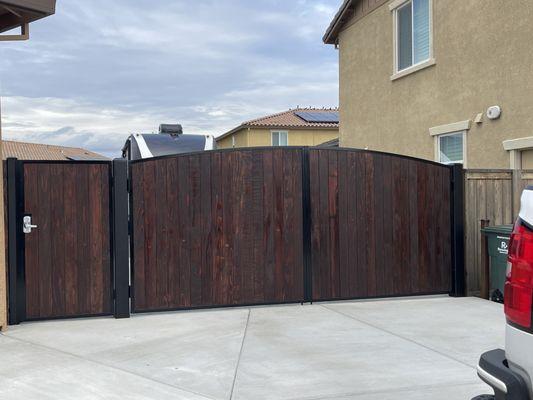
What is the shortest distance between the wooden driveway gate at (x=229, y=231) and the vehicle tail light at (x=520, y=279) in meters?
4.90

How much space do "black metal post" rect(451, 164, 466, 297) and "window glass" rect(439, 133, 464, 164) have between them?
9.96 feet

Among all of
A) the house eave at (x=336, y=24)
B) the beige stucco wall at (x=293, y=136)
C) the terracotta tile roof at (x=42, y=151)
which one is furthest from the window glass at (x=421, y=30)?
the terracotta tile roof at (x=42, y=151)

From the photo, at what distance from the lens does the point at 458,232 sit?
8.02m

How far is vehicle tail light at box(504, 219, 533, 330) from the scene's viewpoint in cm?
241

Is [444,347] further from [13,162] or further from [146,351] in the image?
[13,162]

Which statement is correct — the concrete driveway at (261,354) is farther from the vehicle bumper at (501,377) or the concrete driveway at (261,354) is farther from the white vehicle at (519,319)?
the white vehicle at (519,319)

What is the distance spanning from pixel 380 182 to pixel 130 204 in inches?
126

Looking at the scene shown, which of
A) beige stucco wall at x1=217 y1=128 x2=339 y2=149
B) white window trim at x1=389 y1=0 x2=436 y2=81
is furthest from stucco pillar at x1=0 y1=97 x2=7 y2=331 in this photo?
beige stucco wall at x1=217 y1=128 x2=339 y2=149

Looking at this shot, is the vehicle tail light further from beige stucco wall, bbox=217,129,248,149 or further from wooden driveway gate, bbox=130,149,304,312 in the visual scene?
beige stucco wall, bbox=217,129,248,149

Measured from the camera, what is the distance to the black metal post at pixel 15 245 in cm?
648

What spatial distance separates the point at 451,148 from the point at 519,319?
9.31 metres

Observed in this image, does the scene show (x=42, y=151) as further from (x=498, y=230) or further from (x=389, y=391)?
(x=389, y=391)

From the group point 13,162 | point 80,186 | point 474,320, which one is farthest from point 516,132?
point 13,162

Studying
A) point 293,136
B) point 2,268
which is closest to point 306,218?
point 2,268
